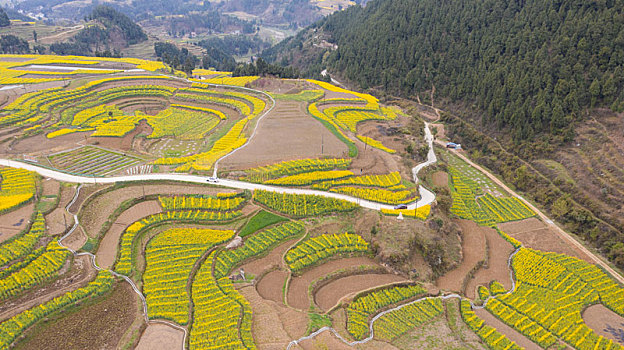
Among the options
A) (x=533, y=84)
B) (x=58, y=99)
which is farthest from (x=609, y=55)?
(x=58, y=99)

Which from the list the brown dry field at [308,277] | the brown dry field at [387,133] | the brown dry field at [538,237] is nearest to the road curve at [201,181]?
the brown dry field at [308,277]

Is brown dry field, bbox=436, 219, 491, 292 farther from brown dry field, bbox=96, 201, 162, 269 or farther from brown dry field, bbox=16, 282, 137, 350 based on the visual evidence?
brown dry field, bbox=96, 201, 162, 269

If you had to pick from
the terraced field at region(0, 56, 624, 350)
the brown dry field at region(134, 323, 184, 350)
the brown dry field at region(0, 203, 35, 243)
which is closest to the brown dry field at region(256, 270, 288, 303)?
the terraced field at region(0, 56, 624, 350)

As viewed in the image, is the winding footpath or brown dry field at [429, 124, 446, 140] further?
brown dry field at [429, 124, 446, 140]

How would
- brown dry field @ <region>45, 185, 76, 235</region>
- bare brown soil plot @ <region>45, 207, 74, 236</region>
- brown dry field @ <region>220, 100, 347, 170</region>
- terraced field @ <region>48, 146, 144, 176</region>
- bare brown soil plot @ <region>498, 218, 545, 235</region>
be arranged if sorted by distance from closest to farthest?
1. bare brown soil plot @ <region>45, 207, 74, 236</region>
2. brown dry field @ <region>45, 185, 76, 235</region>
3. bare brown soil plot @ <region>498, 218, 545, 235</region>
4. terraced field @ <region>48, 146, 144, 176</region>
5. brown dry field @ <region>220, 100, 347, 170</region>

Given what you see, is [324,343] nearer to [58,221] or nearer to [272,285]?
[272,285]
